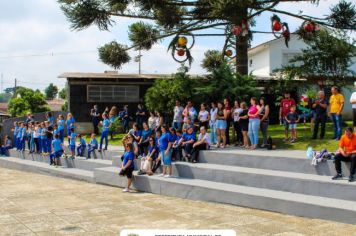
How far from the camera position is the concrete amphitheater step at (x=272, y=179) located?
8.77 m

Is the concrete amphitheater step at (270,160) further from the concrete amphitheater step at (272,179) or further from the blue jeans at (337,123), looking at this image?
the blue jeans at (337,123)

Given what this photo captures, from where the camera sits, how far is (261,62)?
3136cm

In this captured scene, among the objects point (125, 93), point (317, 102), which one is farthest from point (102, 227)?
point (125, 93)

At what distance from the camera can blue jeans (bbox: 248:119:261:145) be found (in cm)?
1205

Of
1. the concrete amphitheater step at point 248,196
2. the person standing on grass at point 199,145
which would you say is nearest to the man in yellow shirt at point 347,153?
the concrete amphitheater step at point 248,196

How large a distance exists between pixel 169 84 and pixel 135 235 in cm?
1535

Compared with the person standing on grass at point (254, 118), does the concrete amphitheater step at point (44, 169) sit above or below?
below

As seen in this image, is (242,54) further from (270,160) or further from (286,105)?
(270,160)

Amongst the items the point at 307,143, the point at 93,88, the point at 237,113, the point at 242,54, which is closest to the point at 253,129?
the point at 237,113

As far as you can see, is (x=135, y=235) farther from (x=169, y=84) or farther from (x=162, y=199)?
(x=169, y=84)

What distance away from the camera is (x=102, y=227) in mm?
8109

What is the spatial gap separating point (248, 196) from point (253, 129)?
3110 millimetres

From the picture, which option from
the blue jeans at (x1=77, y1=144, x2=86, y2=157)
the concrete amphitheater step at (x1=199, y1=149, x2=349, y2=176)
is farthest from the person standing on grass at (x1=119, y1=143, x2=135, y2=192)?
the blue jeans at (x1=77, y1=144, x2=86, y2=157)

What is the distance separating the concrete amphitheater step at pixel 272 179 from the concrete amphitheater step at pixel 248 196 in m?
0.19
